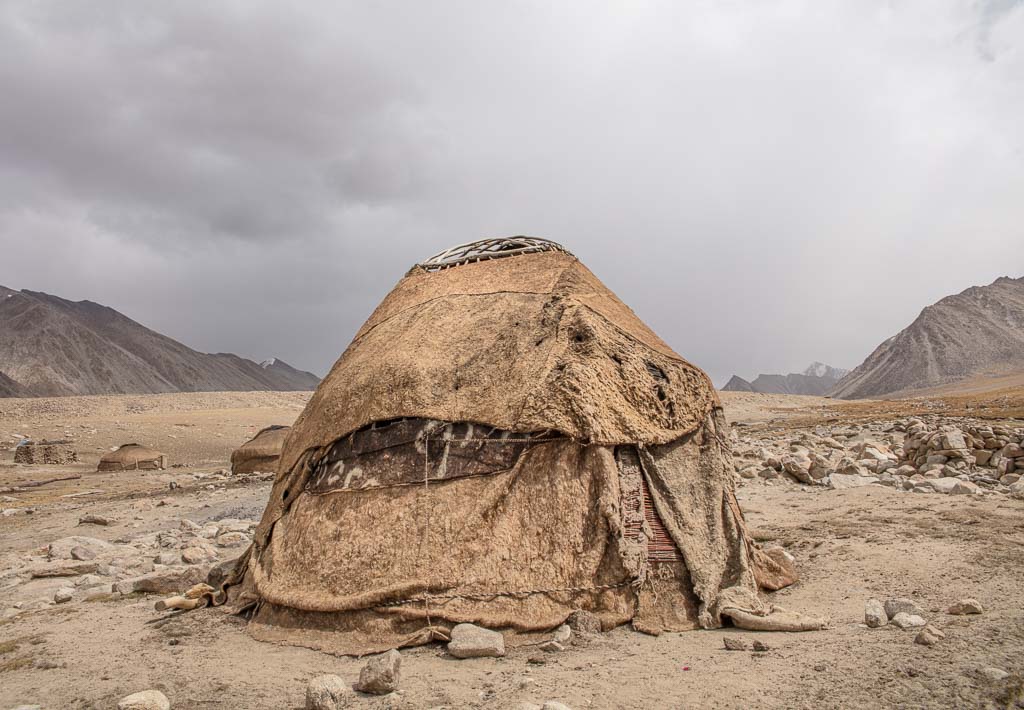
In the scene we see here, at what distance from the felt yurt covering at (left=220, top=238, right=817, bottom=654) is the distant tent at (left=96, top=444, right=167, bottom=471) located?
61.9 ft

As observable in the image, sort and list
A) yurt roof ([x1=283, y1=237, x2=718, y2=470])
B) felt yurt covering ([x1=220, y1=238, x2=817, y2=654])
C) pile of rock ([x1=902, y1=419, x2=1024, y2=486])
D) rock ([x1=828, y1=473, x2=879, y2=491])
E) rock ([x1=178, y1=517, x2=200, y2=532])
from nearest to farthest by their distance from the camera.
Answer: felt yurt covering ([x1=220, y1=238, x2=817, y2=654]) → yurt roof ([x1=283, y1=237, x2=718, y2=470]) → rock ([x1=178, y1=517, x2=200, y2=532]) → rock ([x1=828, y1=473, x2=879, y2=491]) → pile of rock ([x1=902, y1=419, x2=1024, y2=486])

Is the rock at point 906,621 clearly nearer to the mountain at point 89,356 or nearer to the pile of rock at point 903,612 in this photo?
the pile of rock at point 903,612

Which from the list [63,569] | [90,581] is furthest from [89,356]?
[90,581]

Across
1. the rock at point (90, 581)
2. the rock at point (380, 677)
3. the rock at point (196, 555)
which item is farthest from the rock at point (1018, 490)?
the rock at point (90, 581)

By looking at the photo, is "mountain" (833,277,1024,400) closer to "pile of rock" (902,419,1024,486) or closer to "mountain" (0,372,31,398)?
"pile of rock" (902,419,1024,486)

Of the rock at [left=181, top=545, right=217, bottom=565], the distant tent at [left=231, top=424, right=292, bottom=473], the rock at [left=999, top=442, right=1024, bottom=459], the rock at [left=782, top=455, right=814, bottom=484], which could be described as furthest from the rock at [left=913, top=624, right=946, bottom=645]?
the distant tent at [left=231, top=424, right=292, bottom=473]

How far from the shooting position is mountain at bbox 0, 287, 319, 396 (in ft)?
345

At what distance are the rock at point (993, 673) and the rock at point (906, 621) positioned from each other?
35.4 inches

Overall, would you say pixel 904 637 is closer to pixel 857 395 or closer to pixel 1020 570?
pixel 1020 570

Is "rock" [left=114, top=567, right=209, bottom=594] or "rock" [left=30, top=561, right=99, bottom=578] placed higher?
"rock" [left=114, top=567, right=209, bottom=594]

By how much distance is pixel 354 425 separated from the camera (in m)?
5.87

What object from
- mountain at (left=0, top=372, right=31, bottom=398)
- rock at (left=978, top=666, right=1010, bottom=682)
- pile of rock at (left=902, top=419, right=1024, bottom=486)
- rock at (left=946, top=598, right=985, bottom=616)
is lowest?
rock at (left=946, top=598, right=985, bottom=616)

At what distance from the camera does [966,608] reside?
4465 mm

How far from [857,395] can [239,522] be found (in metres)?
89.5
